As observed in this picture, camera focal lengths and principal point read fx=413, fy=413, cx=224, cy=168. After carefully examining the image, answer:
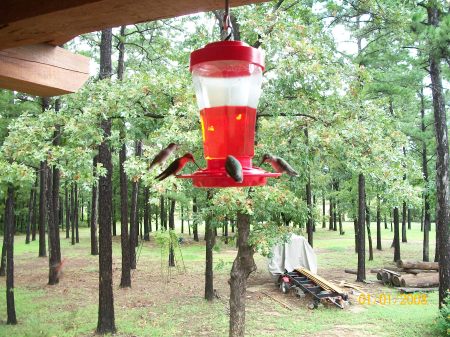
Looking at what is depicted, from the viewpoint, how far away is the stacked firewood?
14.8m

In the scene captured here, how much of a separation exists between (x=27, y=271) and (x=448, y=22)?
1794 centimetres

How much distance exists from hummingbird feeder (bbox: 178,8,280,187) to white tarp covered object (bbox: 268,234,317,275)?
14.3 meters

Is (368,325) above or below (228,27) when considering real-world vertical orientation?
below

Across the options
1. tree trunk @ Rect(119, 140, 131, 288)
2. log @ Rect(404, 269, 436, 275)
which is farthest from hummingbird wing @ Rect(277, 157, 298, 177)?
log @ Rect(404, 269, 436, 275)

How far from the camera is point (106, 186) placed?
9914 millimetres

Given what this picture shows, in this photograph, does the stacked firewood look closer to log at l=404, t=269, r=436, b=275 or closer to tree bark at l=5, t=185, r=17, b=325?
log at l=404, t=269, r=436, b=275

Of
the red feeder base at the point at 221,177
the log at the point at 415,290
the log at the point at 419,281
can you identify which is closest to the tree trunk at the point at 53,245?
the log at the point at 415,290

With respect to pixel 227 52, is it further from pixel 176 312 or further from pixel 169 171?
pixel 176 312

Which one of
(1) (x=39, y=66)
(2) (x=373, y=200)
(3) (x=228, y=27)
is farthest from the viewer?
(2) (x=373, y=200)

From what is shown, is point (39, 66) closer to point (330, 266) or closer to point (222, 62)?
point (222, 62)

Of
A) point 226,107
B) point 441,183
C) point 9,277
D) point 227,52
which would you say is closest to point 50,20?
point 227,52

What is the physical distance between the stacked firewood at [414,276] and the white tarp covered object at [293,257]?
108 inches

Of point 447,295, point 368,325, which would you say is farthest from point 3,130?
point 447,295

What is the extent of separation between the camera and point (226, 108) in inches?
82.6
